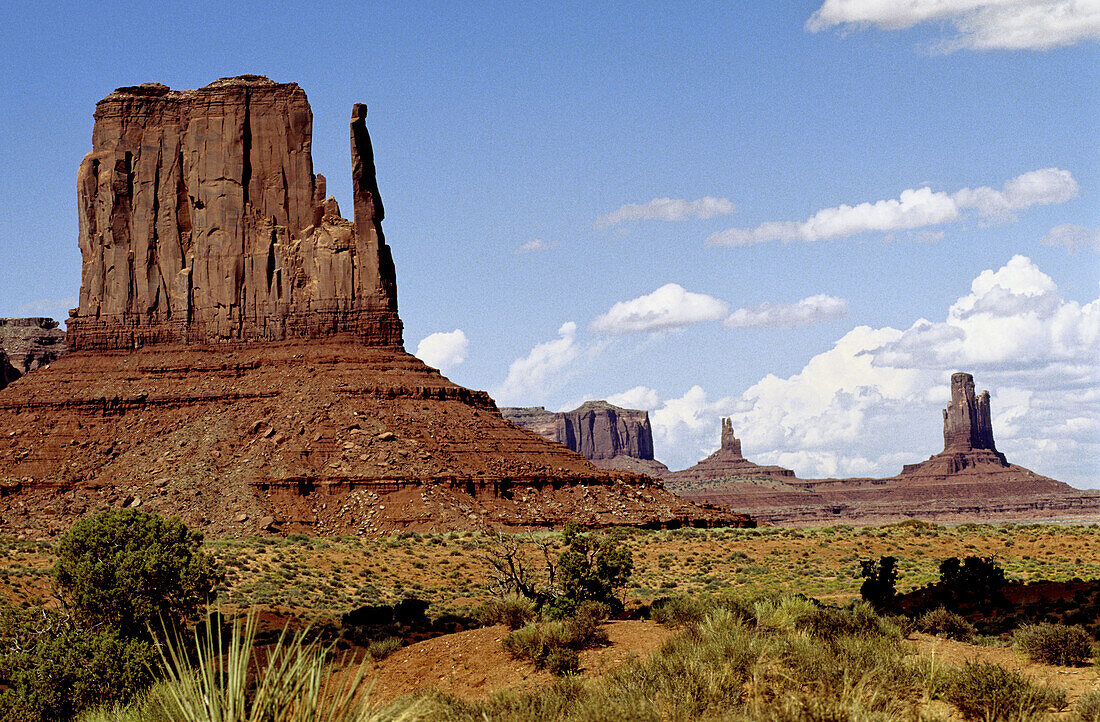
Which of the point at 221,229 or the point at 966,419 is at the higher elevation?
the point at 221,229

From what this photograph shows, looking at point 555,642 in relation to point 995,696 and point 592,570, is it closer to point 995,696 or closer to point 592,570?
point 995,696

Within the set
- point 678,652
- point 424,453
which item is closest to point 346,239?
point 424,453

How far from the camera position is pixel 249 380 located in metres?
73.8

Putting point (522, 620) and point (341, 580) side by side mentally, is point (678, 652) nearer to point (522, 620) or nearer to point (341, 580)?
point (522, 620)

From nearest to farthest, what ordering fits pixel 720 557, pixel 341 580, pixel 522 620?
pixel 522 620 → pixel 341 580 → pixel 720 557

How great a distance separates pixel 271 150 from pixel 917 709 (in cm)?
7695

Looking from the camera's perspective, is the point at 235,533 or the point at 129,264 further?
the point at 129,264

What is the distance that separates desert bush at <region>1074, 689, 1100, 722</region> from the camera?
10.9m

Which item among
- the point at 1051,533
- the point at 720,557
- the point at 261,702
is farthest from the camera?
the point at 1051,533

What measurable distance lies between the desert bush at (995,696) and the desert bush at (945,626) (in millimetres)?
6998

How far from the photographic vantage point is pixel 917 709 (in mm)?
11414

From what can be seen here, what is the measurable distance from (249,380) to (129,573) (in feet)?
161

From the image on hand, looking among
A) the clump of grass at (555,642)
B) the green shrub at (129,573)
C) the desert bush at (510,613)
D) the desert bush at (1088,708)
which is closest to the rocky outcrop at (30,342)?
the green shrub at (129,573)

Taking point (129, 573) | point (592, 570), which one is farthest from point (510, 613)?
point (129, 573)
